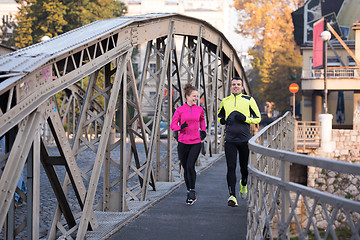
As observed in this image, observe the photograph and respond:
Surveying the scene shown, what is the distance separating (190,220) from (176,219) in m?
0.19

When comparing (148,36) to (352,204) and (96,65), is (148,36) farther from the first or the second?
(352,204)

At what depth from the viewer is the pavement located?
7000mm

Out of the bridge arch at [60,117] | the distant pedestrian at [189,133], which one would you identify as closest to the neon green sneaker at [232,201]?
the distant pedestrian at [189,133]

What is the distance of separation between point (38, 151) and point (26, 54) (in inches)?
41.3

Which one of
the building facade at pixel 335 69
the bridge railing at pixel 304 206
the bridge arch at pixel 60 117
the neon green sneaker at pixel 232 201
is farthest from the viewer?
the building facade at pixel 335 69

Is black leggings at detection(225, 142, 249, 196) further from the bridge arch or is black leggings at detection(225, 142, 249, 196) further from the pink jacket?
the bridge arch

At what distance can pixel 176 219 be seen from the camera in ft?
26.0

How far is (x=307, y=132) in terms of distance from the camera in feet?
103

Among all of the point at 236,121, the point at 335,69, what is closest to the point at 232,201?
the point at 236,121

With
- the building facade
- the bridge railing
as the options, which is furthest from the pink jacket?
the building facade

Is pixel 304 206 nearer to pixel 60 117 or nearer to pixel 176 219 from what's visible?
pixel 60 117

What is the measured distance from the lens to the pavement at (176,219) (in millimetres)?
7000

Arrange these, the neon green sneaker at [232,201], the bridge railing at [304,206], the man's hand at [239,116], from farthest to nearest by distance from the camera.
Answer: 1. the neon green sneaker at [232,201]
2. the man's hand at [239,116]
3. the bridge railing at [304,206]

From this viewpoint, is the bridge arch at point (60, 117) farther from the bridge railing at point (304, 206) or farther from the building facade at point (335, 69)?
the building facade at point (335, 69)
